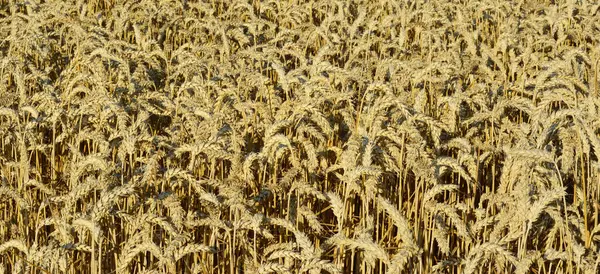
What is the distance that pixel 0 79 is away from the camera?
438 cm

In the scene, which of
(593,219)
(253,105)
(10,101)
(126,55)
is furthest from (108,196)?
(126,55)

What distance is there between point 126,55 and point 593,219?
292 cm

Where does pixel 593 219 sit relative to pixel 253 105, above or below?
below

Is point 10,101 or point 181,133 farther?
point 10,101

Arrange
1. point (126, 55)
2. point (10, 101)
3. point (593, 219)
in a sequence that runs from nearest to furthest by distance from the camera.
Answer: point (593, 219) → point (10, 101) → point (126, 55)

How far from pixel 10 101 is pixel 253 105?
1212mm

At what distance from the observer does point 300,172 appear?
3582mm

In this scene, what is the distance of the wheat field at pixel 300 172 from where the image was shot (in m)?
3.01

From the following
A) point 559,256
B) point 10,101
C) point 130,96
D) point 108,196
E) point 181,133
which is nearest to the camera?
point 108,196

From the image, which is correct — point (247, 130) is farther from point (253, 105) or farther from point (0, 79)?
point (0, 79)

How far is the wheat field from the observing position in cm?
301

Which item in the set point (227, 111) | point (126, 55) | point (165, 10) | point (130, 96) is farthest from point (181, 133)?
point (165, 10)

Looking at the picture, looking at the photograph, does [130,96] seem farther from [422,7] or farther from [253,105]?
[422,7]

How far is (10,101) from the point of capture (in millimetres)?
4230
